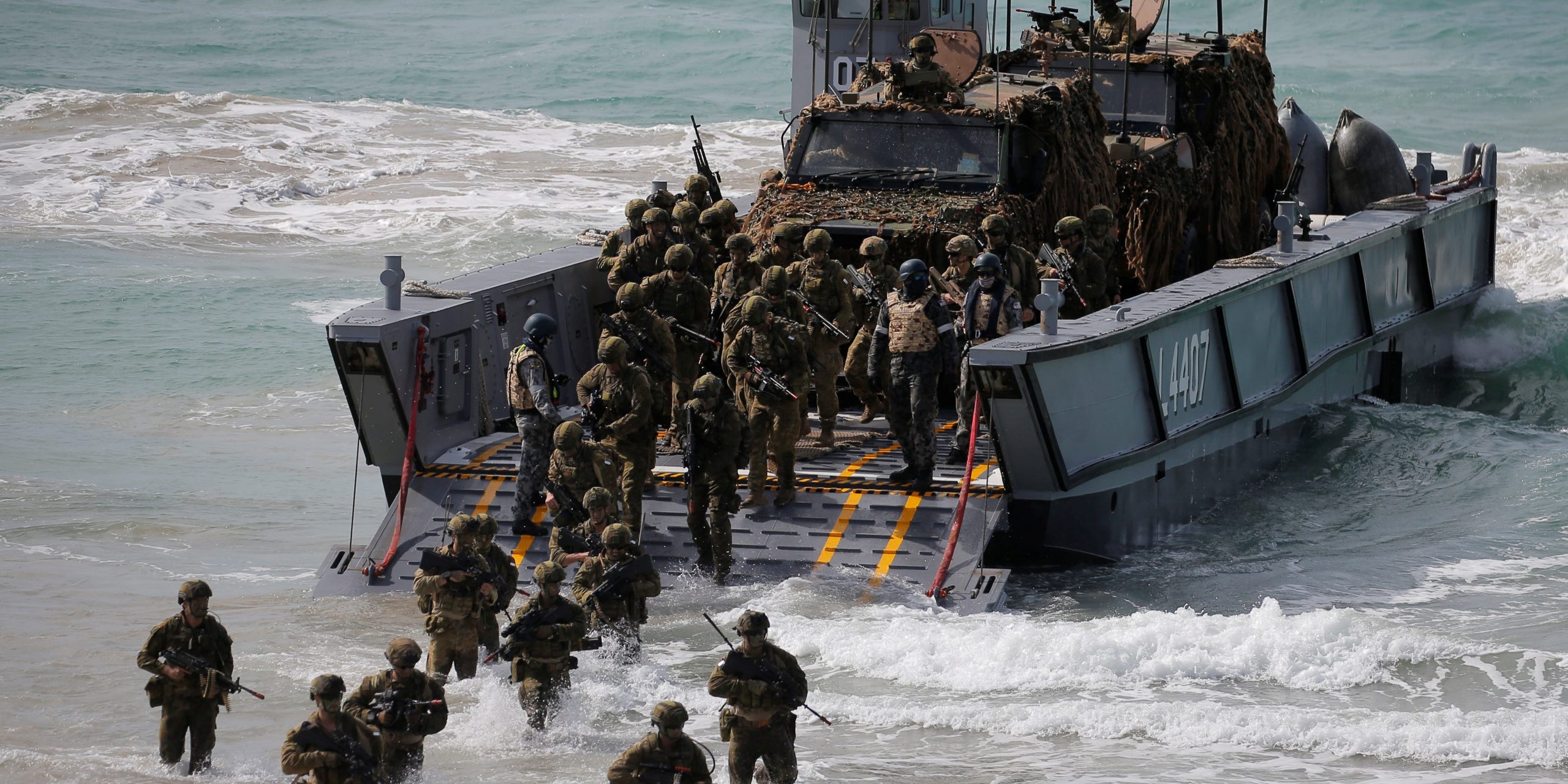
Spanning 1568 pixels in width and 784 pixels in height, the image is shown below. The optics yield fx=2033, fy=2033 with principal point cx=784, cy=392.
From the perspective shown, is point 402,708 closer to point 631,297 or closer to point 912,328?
point 631,297

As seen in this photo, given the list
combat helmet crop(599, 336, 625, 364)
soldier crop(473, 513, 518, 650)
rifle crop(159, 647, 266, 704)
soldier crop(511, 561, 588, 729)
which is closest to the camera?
rifle crop(159, 647, 266, 704)

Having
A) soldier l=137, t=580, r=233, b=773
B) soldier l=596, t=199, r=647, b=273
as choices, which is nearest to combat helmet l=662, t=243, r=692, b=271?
soldier l=596, t=199, r=647, b=273

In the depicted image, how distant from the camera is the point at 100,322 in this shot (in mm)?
21391

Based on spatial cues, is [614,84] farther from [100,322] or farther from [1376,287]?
[1376,287]

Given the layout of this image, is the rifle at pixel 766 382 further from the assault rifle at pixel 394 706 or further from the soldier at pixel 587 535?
the assault rifle at pixel 394 706

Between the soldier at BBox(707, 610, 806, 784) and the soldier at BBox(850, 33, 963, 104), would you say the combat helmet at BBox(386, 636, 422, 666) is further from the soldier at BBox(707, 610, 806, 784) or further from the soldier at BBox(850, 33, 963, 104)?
the soldier at BBox(850, 33, 963, 104)

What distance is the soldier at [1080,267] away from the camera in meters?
12.8

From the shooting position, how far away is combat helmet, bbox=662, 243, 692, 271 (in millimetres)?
12219

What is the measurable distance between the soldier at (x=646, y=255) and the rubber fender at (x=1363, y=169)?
822cm

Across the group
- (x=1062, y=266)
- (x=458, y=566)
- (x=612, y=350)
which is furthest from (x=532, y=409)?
(x=1062, y=266)

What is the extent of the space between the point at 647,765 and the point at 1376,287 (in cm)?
1007

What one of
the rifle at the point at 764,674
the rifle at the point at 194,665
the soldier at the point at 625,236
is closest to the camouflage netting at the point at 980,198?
the soldier at the point at 625,236

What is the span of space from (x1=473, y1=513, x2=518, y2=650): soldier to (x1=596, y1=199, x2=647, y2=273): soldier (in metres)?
3.77

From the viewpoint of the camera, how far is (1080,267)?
12930mm
